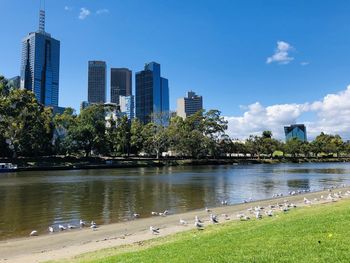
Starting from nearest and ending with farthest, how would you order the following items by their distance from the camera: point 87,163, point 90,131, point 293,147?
point 87,163 → point 90,131 → point 293,147

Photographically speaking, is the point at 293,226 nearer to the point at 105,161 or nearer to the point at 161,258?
the point at 161,258

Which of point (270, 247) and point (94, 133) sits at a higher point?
point (94, 133)

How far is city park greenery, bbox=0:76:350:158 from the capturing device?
9250 centimetres

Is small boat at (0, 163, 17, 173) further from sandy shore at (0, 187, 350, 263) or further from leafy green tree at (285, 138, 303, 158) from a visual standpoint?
leafy green tree at (285, 138, 303, 158)

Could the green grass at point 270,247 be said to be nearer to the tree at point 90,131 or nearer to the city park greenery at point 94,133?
the city park greenery at point 94,133

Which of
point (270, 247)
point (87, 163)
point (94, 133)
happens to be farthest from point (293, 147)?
point (270, 247)

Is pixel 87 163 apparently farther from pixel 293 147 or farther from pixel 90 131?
pixel 293 147

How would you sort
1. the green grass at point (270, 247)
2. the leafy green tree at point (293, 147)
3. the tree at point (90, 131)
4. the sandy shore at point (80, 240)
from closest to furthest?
the green grass at point (270, 247) < the sandy shore at point (80, 240) < the tree at point (90, 131) < the leafy green tree at point (293, 147)

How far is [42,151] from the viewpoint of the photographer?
105875 millimetres

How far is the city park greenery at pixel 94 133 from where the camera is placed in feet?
303

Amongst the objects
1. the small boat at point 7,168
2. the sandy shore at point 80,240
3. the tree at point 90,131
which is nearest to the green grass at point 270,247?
the sandy shore at point 80,240

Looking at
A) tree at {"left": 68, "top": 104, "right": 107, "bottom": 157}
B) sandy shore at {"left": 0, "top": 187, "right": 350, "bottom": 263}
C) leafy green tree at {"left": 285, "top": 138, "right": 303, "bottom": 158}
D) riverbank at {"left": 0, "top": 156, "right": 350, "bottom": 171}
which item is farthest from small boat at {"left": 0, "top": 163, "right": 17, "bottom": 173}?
leafy green tree at {"left": 285, "top": 138, "right": 303, "bottom": 158}

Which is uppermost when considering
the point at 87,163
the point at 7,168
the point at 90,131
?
the point at 90,131

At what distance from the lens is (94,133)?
11231 cm
